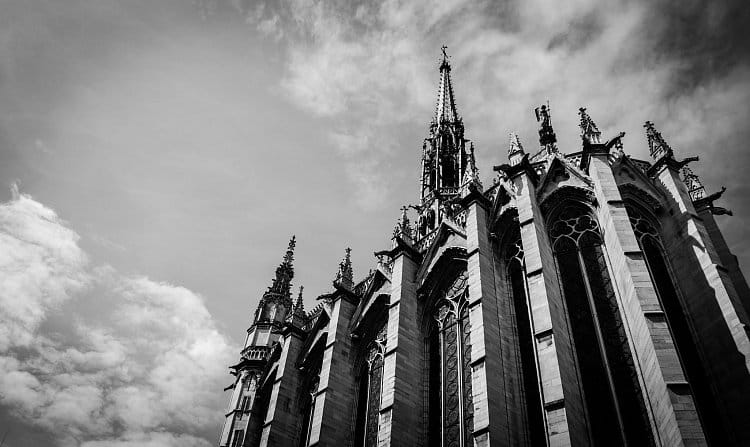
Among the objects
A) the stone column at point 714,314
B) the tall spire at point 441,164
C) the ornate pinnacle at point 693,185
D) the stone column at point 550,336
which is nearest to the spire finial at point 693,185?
the ornate pinnacle at point 693,185

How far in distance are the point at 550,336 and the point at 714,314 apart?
346cm

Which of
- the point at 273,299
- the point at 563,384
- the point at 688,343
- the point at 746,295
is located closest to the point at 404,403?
the point at 563,384

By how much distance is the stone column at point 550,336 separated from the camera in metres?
9.41

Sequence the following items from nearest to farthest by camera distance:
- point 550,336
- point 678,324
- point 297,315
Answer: point 550,336
point 678,324
point 297,315

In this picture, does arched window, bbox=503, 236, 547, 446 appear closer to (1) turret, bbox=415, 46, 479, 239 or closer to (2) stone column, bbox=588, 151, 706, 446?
(2) stone column, bbox=588, 151, 706, 446

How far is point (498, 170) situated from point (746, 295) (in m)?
7.06

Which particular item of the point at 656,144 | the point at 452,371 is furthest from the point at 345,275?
the point at 656,144

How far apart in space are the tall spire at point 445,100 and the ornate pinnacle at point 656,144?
18749mm

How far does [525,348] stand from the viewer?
12.6 m

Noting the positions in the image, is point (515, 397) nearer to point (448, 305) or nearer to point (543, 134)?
point (448, 305)

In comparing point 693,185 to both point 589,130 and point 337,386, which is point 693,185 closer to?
point 589,130

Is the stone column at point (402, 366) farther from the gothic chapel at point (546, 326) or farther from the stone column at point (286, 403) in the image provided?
the stone column at point (286, 403)

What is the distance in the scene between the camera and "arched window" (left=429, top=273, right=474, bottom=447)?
12977 mm

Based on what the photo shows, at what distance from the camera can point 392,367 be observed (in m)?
14.1
